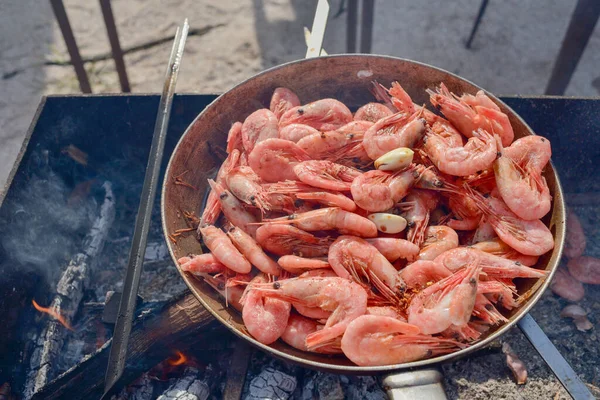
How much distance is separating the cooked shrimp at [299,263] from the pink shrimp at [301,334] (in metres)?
0.29

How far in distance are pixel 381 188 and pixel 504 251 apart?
84 centimetres

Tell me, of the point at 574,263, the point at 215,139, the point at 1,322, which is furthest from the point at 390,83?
the point at 1,322

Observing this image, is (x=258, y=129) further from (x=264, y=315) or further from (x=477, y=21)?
(x=477, y=21)

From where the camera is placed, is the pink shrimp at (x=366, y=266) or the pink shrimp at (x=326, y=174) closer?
the pink shrimp at (x=366, y=266)

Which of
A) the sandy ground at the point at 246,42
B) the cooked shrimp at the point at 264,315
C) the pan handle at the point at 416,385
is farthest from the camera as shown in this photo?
the sandy ground at the point at 246,42

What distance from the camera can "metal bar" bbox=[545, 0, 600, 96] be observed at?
174 inches

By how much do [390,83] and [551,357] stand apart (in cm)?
223

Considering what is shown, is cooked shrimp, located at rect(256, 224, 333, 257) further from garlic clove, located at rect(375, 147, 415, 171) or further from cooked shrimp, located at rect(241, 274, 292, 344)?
garlic clove, located at rect(375, 147, 415, 171)

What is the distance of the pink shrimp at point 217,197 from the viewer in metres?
3.27

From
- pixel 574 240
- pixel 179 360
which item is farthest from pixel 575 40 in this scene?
pixel 179 360

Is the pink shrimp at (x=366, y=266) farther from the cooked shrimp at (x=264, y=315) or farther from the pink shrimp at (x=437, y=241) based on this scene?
the cooked shrimp at (x=264, y=315)

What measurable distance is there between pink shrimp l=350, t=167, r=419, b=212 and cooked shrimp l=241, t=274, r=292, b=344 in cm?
77

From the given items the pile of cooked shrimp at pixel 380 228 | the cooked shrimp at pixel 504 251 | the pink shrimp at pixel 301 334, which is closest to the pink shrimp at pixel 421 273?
the pile of cooked shrimp at pixel 380 228

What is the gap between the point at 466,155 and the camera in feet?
9.64
